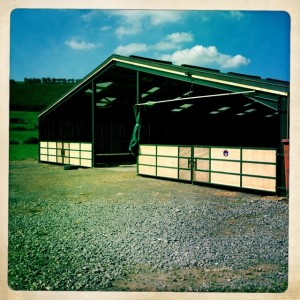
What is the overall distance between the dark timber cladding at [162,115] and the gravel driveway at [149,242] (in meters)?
2.37

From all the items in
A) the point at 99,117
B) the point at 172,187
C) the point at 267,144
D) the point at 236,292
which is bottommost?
the point at 236,292

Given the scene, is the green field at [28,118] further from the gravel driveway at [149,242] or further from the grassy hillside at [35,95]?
the gravel driveway at [149,242]

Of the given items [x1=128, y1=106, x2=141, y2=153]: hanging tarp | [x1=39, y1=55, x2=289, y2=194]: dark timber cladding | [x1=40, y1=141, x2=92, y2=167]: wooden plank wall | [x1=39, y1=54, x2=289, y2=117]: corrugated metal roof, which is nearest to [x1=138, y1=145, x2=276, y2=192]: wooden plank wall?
[x1=39, y1=55, x2=289, y2=194]: dark timber cladding

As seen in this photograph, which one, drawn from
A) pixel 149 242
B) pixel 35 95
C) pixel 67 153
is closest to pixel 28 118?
pixel 35 95

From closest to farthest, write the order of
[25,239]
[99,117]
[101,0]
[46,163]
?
[101,0], [25,239], [46,163], [99,117]

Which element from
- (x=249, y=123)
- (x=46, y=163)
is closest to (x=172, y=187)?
(x=46, y=163)

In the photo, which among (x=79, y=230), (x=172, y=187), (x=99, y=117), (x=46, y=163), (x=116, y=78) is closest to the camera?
(x=79, y=230)

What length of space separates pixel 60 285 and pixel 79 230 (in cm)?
181

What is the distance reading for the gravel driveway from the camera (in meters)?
4.85

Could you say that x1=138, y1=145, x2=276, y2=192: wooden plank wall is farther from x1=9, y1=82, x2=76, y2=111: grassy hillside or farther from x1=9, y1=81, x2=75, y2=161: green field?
x1=9, y1=82, x2=76, y2=111: grassy hillside

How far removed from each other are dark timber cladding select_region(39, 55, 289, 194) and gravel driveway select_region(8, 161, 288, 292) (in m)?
2.37

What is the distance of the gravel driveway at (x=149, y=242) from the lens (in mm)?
4848

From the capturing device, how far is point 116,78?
50.3 feet

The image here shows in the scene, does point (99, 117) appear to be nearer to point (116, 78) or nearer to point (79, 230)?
point (116, 78)
